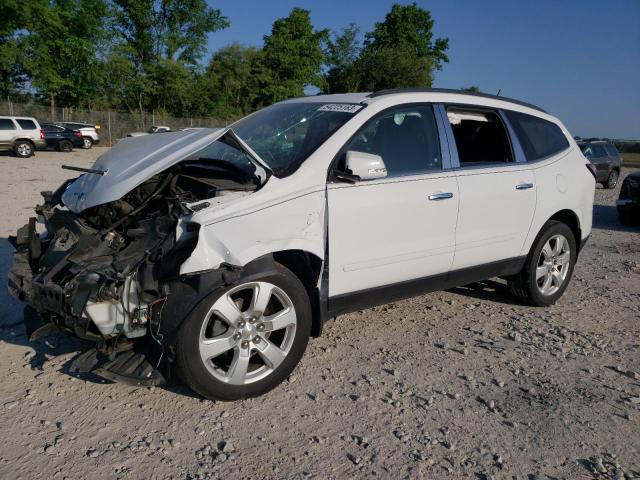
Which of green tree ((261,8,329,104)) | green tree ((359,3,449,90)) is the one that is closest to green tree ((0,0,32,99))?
green tree ((261,8,329,104))

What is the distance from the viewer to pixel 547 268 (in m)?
4.82

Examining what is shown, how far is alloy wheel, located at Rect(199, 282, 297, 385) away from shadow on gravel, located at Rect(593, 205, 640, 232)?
8.57 meters

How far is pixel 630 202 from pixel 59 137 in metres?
25.7

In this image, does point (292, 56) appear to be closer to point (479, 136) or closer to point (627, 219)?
point (627, 219)

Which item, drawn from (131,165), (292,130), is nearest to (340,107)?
(292,130)

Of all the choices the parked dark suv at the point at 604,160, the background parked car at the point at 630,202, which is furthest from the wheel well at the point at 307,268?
the parked dark suv at the point at 604,160

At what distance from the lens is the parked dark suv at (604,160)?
15789 mm

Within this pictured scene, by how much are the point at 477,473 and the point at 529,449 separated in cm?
39

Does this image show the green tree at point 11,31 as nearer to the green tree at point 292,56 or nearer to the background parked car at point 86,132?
the background parked car at point 86,132

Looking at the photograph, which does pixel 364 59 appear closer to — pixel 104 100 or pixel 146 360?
pixel 104 100

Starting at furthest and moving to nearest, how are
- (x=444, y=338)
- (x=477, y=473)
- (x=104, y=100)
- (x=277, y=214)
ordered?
(x=104, y=100)
(x=444, y=338)
(x=277, y=214)
(x=477, y=473)

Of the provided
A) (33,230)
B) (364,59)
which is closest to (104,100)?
(364,59)

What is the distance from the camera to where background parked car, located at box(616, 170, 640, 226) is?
9773 mm

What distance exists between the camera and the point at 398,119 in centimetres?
379
